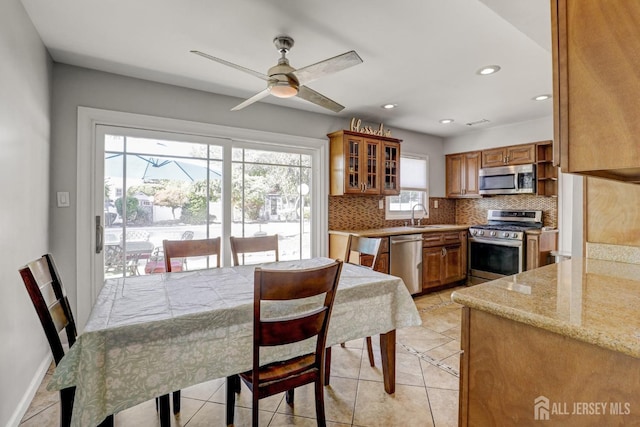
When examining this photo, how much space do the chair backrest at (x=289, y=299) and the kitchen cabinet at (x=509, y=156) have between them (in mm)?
4022

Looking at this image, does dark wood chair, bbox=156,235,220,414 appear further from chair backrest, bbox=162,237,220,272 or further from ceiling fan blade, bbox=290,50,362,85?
ceiling fan blade, bbox=290,50,362,85

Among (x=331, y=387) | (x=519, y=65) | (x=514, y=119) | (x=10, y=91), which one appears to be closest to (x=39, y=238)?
(x=10, y=91)

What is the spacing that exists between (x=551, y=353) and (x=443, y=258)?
3622 millimetres

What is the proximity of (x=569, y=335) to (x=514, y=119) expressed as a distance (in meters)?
4.22

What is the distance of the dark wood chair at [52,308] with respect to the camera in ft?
3.76

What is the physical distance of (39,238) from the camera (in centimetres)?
225

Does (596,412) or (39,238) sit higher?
(39,238)

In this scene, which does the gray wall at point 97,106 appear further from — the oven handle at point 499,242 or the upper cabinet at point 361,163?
the oven handle at point 499,242

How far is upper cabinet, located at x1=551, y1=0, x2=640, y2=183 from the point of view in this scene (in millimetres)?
804

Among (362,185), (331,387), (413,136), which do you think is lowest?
(331,387)

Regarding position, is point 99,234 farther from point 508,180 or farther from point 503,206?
point 503,206

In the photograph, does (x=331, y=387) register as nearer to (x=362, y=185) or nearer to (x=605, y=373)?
(x=605, y=373)

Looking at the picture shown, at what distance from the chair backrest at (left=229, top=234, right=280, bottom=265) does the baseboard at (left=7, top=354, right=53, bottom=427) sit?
1.44m

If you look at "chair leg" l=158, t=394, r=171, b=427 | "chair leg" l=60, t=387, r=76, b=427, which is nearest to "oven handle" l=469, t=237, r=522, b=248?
"chair leg" l=158, t=394, r=171, b=427
